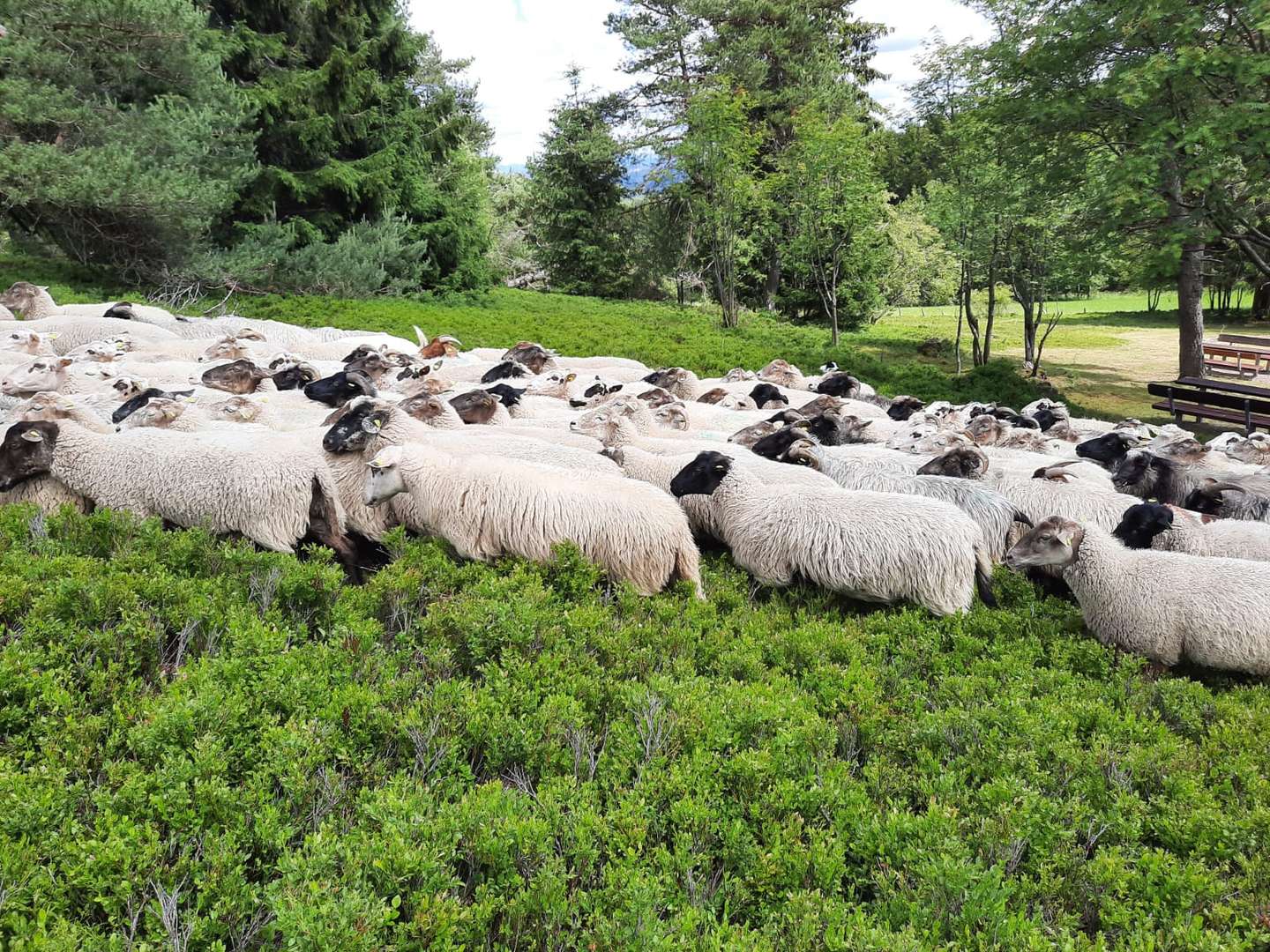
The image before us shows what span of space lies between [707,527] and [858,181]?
19080 mm

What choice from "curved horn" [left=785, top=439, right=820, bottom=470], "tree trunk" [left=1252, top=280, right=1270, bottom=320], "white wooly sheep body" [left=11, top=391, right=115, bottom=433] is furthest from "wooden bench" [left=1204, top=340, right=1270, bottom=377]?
"white wooly sheep body" [left=11, top=391, right=115, bottom=433]

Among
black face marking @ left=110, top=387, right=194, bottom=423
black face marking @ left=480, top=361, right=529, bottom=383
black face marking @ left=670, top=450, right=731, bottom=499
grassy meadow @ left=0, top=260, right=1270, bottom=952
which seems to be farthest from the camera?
black face marking @ left=480, top=361, right=529, bottom=383

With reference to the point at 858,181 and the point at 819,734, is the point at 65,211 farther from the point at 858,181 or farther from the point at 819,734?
the point at 858,181

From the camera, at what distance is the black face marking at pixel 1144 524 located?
17.1 feet

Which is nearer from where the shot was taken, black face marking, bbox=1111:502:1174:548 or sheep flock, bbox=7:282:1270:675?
sheep flock, bbox=7:282:1270:675

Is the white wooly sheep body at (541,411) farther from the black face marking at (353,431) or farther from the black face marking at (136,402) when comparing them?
the black face marking at (136,402)

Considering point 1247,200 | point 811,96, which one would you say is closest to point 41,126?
point 1247,200

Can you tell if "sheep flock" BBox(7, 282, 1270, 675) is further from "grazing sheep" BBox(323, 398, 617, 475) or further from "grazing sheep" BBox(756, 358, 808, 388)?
"grazing sheep" BBox(756, 358, 808, 388)

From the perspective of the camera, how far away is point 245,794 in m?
2.61

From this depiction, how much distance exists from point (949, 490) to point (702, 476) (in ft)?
6.98

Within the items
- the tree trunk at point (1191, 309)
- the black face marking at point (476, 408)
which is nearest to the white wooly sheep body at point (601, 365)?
the black face marking at point (476, 408)

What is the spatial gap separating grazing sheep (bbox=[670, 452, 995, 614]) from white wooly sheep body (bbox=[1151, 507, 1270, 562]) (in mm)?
1442

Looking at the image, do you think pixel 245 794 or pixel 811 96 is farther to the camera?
pixel 811 96

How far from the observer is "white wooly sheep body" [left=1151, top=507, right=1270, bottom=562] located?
5.05 m
